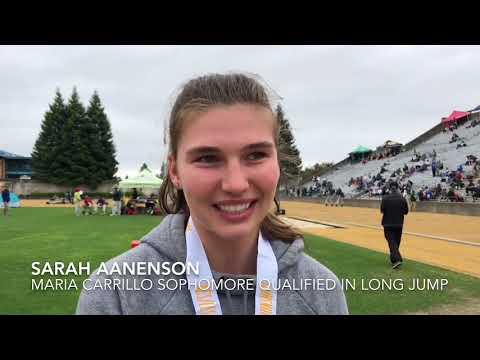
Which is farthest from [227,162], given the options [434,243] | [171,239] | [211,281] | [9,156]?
[9,156]

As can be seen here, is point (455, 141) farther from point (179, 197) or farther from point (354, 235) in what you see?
point (179, 197)

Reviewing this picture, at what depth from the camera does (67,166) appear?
128 ft

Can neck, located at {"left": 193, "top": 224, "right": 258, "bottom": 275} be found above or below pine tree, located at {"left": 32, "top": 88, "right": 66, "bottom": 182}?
below

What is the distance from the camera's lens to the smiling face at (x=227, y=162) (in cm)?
190

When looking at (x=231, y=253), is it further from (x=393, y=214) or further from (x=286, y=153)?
(x=393, y=214)

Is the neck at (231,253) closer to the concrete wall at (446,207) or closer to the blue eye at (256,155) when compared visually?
the blue eye at (256,155)

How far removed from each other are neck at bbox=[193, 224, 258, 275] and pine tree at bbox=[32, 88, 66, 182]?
134ft

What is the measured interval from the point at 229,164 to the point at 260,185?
0.18 metres

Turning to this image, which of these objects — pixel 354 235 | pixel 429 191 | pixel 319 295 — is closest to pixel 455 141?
pixel 429 191

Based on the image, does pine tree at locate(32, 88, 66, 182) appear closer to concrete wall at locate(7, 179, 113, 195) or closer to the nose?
concrete wall at locate(7, 179, 113, 195)

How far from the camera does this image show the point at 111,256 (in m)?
8.61

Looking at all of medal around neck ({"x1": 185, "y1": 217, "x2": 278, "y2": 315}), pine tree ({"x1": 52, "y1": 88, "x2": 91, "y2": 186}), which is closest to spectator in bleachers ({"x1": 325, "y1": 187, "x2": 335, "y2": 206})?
pine tree ({"x1": 52, "y1": 88, "x2": 91, "y2": 186})

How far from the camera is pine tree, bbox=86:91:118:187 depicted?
39.2m

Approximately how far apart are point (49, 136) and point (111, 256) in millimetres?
37120
